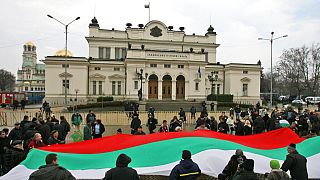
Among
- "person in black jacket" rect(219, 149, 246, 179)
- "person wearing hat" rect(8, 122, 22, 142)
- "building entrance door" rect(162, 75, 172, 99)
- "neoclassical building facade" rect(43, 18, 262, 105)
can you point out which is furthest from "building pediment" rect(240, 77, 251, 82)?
"person in black jacket" rect(219, 149, 246, 179)

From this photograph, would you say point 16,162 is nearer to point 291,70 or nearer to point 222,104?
point 222,104

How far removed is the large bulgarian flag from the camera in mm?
6980

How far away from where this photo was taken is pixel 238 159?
6.21 meters

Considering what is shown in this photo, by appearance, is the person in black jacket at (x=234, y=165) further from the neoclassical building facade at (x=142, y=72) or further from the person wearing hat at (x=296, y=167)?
the neoclassical building facade at (x=142, y=72)

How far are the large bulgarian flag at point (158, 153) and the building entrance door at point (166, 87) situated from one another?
125ft

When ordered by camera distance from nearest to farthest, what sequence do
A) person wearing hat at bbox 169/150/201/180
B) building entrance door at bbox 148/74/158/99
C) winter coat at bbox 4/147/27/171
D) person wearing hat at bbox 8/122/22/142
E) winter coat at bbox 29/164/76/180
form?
1. winter coat at bbox 29/164/76/180
2. person wearing hat at bbox 169/150/201/180
3. winter coat at bbox 4/147/27/171
4. person wearing hat at bbox 8/122/22/142
5. building entrance door at bbox 148/74/158/99

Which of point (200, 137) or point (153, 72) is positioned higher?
point (153, 72)

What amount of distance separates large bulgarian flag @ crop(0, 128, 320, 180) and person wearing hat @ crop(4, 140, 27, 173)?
679 mm

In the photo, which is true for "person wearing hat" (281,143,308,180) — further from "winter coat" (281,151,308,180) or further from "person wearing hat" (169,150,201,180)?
"person wearing hat" (169,150,201,180)

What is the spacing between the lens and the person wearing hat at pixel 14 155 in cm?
762

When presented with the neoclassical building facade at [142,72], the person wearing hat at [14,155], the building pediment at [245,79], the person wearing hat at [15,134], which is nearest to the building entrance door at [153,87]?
the neoclassical building facade at [142,72]

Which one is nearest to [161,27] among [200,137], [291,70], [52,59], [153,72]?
[153,72]

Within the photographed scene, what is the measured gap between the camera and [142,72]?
148 ft

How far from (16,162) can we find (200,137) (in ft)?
16.2
